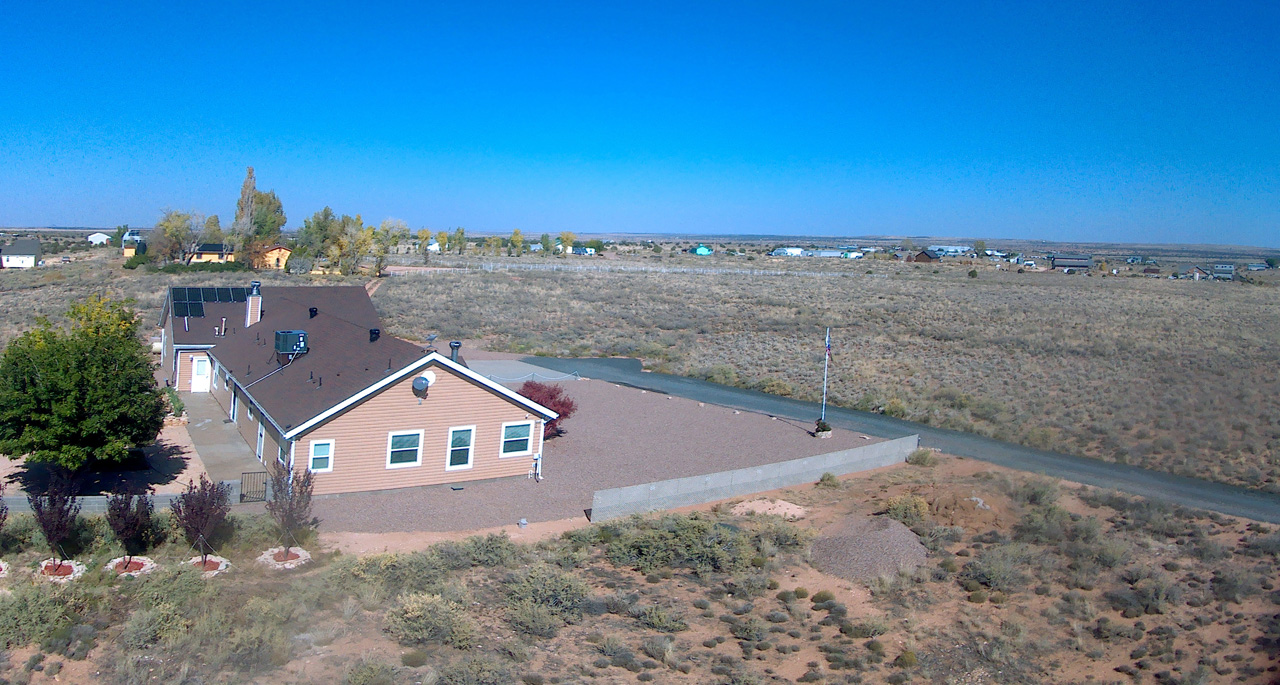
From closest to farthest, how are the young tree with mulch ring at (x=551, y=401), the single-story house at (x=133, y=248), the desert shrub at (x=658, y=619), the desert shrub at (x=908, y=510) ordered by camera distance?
the desert shrub at (x=658, y=619), the desert shrub at (x=908, y=510), the young tree with mulch ring at (x=551, y=401), the single-story house at (x=133, y=248)

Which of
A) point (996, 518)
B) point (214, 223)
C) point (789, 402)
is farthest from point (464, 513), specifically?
point (214, 223)

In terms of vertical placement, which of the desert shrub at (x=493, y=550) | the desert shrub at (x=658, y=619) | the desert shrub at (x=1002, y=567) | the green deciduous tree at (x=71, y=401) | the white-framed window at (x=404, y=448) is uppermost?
the green deciduous tree at (x=71, y=401)

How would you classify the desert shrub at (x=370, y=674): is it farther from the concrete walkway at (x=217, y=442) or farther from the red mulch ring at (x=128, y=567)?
the concrete walkway at (x=217, y=442)

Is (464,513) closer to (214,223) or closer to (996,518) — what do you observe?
(996,518)

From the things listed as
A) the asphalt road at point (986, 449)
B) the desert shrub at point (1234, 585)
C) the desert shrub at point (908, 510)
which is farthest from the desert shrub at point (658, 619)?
the asphalt road at point (986, 449)

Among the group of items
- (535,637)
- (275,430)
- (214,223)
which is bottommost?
(535,637)

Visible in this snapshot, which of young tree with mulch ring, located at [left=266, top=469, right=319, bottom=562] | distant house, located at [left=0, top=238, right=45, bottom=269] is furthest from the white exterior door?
distant house, located at [left=0, top=238, right=45, bottom=269]

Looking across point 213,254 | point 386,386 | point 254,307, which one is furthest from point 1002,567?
point 213,254

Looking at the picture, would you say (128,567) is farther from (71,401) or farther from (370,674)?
(370,674)
